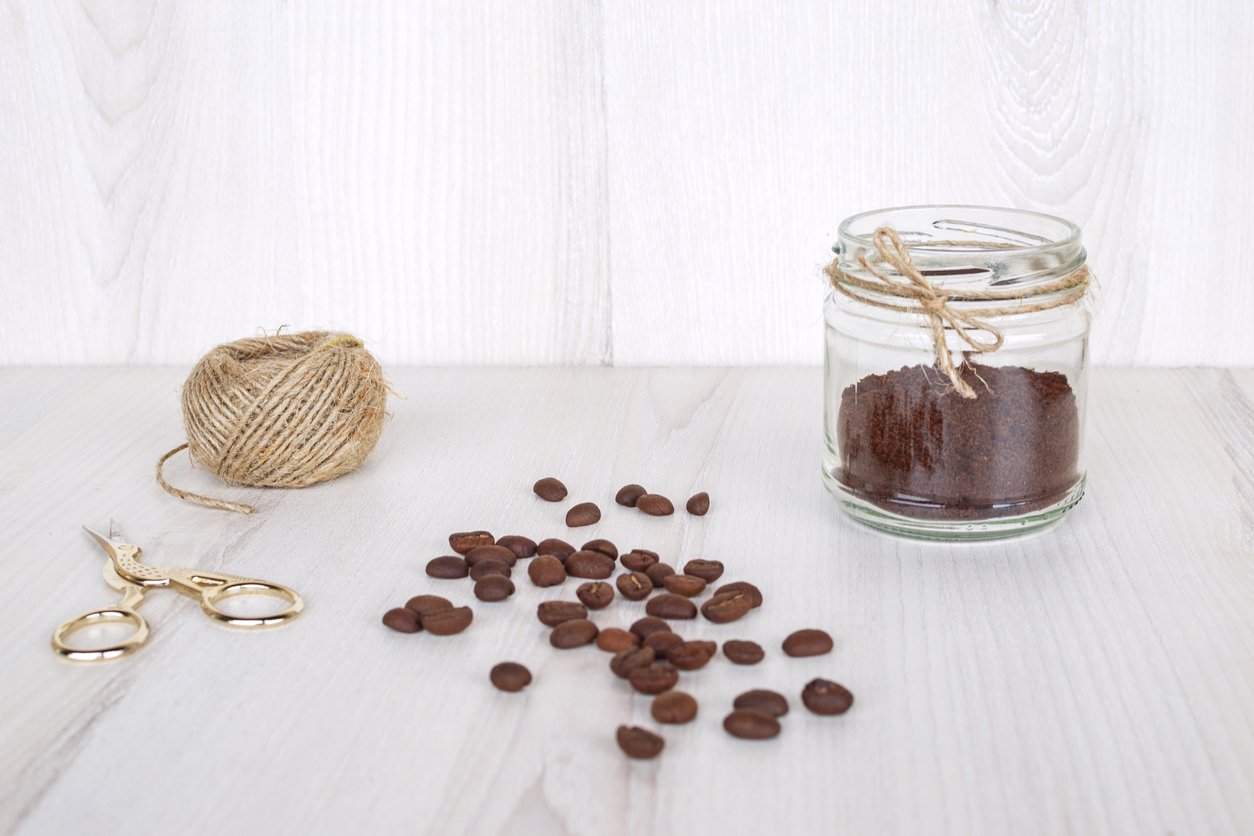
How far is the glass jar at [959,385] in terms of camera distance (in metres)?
0.91

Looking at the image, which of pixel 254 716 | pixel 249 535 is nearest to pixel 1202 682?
pixel 254 716

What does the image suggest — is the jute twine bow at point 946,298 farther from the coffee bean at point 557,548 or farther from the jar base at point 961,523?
the coffee bean at point 557,548

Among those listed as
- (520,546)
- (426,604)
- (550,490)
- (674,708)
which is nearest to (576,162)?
(550,490)

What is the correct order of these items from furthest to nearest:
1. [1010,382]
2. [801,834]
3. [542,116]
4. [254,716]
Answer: [542,116], [1010,382], [254,716], [801,834]

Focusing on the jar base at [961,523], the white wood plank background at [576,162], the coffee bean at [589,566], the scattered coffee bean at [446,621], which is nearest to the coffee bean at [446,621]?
the scattered coffee bean at [446,621]

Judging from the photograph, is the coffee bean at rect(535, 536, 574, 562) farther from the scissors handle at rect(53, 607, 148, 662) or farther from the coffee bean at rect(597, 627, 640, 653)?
the scissors handle at rect(53, 607, 148, 662)

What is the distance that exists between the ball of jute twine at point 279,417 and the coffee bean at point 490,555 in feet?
0.71

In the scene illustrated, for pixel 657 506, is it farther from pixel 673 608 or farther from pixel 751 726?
pixel 751 726

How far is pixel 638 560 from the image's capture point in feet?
2.99

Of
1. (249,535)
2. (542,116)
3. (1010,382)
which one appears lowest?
(249,535)

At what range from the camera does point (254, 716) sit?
74 centimetres

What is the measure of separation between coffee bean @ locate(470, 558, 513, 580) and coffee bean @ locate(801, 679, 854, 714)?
26cm

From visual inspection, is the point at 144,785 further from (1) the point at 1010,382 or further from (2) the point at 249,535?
(1) the point at 1010,382

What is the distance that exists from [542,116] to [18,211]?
2.00 ft
